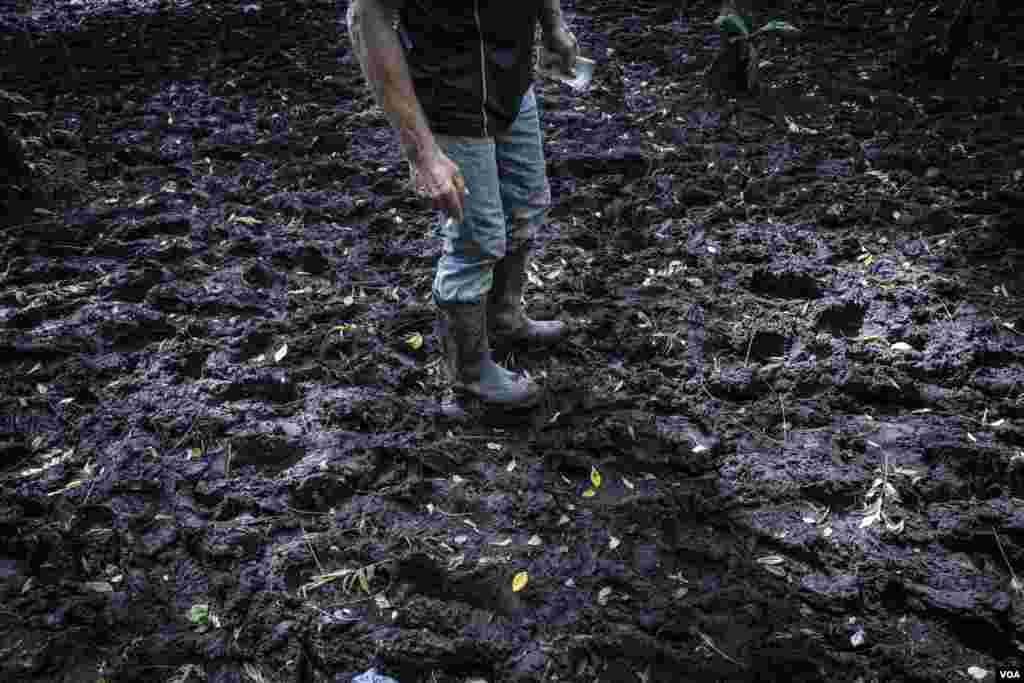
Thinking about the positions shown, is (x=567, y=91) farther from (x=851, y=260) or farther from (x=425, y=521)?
(x=425, y=521)

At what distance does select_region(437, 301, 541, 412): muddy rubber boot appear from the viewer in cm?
216

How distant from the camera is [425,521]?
1965mm

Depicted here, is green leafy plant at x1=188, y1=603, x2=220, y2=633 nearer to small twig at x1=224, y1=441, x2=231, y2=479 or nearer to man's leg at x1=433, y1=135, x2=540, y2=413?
small twig at x1=224, y1=441, x2=231, y2=479

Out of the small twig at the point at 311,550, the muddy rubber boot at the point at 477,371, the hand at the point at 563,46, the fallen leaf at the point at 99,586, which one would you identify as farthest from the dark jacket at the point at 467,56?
the fallen leaf at the point at 99,586

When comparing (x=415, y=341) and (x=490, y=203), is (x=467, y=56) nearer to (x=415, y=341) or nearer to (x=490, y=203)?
(x=490, y=203)

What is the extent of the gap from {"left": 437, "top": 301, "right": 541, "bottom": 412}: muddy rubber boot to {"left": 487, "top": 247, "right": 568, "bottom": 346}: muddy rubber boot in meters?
0.20

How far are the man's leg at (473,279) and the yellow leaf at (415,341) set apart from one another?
9.8 inches

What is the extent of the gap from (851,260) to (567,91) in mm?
2137

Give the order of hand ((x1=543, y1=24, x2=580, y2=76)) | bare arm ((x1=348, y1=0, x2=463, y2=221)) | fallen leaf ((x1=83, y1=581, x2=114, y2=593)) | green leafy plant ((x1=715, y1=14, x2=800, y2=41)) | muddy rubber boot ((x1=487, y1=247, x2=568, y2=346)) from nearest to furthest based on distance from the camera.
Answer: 1. bare arm ((x1=348, y1=0, x2=463, y2=221))
2. fallen leaf ((x1=83, y1=581, x2=114, y2=593))
3. hand ((x1=543, y1=24, x2=580, y2=76))
4. muddy rubber boot ((x1=487, y1=247, x2=568, y2=346))
5. green leafy plant ((x1=715, y1=14, x2=800, y2=41))

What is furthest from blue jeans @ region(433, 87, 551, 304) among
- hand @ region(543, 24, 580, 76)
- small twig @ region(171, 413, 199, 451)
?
small twig @ region(171, 413, 199, 451)

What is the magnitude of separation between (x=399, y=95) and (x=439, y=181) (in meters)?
0.20

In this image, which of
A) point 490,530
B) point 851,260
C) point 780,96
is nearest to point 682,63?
point 780,96

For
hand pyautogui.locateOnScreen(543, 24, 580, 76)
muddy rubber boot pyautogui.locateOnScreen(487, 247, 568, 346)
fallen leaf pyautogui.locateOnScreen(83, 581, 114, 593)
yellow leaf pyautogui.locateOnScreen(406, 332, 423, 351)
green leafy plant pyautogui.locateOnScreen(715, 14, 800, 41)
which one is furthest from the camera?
green leafy plant pyautogui.locateOnScreen(715, 14, 800, 41)

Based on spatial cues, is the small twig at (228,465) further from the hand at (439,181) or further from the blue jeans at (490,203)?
the hand at (439,181)
